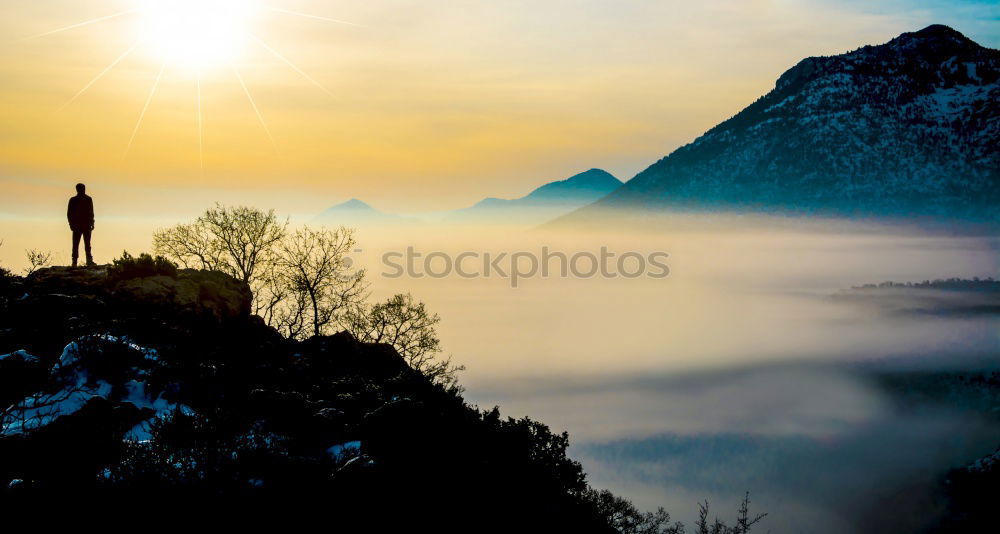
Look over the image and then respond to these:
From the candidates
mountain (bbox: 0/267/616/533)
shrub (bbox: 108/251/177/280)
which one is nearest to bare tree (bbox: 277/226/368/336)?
shrub (bbox: 108/251/177/280)

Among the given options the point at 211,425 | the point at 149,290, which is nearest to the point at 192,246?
the point at 149,290

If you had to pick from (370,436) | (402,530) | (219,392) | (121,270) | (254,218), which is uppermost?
(254,218)

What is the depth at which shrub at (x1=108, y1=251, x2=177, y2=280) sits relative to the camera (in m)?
33.3

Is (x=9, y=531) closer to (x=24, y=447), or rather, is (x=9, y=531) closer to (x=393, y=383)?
(x=24, y=447)

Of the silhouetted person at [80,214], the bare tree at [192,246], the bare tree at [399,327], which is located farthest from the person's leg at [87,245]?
the bare tree at [399,327]

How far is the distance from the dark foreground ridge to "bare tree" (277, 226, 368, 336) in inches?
749

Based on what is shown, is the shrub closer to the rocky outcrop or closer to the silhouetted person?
the rocky outcrop

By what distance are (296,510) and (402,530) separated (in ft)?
10.0

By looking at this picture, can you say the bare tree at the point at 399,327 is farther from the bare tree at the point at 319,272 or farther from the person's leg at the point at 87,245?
the person's leg at the point at 87,245

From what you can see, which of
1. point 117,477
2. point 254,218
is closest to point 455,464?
point 117,477

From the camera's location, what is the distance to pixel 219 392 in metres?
24.3

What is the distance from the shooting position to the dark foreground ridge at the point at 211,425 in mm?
18547

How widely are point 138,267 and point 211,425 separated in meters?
16.8

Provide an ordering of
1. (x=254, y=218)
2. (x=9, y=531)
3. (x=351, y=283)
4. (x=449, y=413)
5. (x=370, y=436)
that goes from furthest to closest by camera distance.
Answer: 1. (x=351, y=283)
2. (x=254, y=218)
3. (x=449, y=413)
4. (x=370, y=436)
5. (x=9, y=531)
